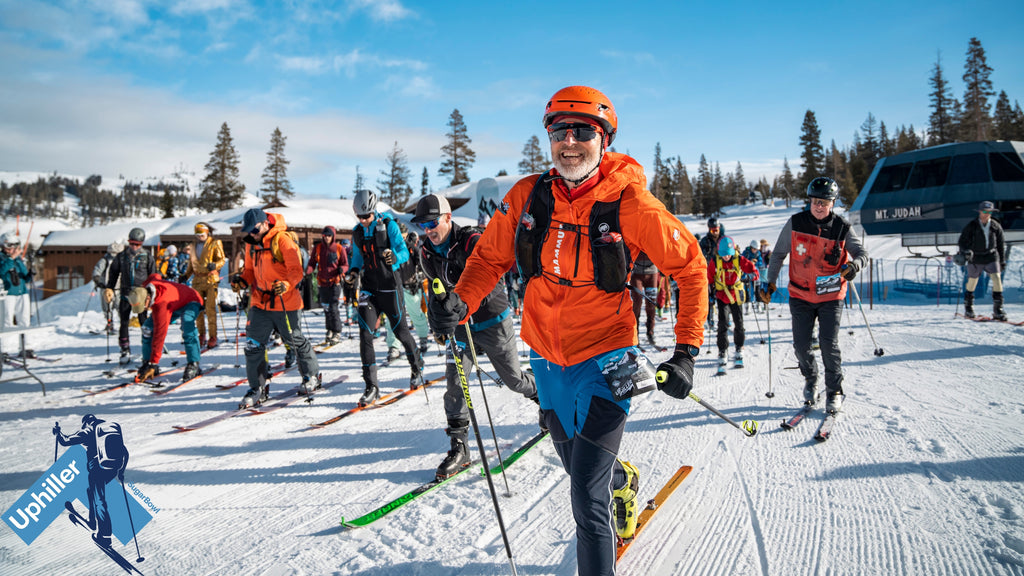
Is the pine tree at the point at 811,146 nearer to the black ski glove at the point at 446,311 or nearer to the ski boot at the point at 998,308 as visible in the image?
the ski boot at the point at 998,308

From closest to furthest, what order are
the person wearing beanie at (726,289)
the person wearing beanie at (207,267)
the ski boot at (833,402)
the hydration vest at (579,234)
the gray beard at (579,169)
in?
the hydration vest at (579,234)
the gray beard at (579,169)
the ski boot at (833,402)
the person wearing beanie at (726,289)
the person wearing beanie at (207,267)

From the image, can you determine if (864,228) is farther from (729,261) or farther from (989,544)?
(989,544)

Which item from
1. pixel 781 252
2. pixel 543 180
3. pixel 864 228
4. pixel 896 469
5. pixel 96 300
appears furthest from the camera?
pixel 864 228

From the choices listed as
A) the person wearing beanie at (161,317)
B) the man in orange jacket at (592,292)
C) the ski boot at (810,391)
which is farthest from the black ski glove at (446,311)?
the person wearing beanie at (161,317)

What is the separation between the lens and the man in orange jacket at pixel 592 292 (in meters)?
2.22

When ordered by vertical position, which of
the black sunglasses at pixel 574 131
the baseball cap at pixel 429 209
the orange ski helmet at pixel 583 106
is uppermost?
the orange ski helmet at pixel 583 106

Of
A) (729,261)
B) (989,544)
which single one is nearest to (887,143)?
(729,261)

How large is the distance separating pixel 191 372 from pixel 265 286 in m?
2.90

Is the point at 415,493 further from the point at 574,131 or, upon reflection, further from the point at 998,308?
the point at 998,308

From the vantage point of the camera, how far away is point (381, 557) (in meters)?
2.86

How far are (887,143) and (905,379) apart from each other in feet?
273

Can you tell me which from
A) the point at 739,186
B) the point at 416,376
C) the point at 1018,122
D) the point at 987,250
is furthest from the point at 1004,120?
the point at 416,376

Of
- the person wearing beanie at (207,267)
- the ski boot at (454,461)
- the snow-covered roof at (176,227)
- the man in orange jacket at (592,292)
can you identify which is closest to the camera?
the man in orange jacket at (592,292)

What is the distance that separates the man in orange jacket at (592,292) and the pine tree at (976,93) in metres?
65.6
